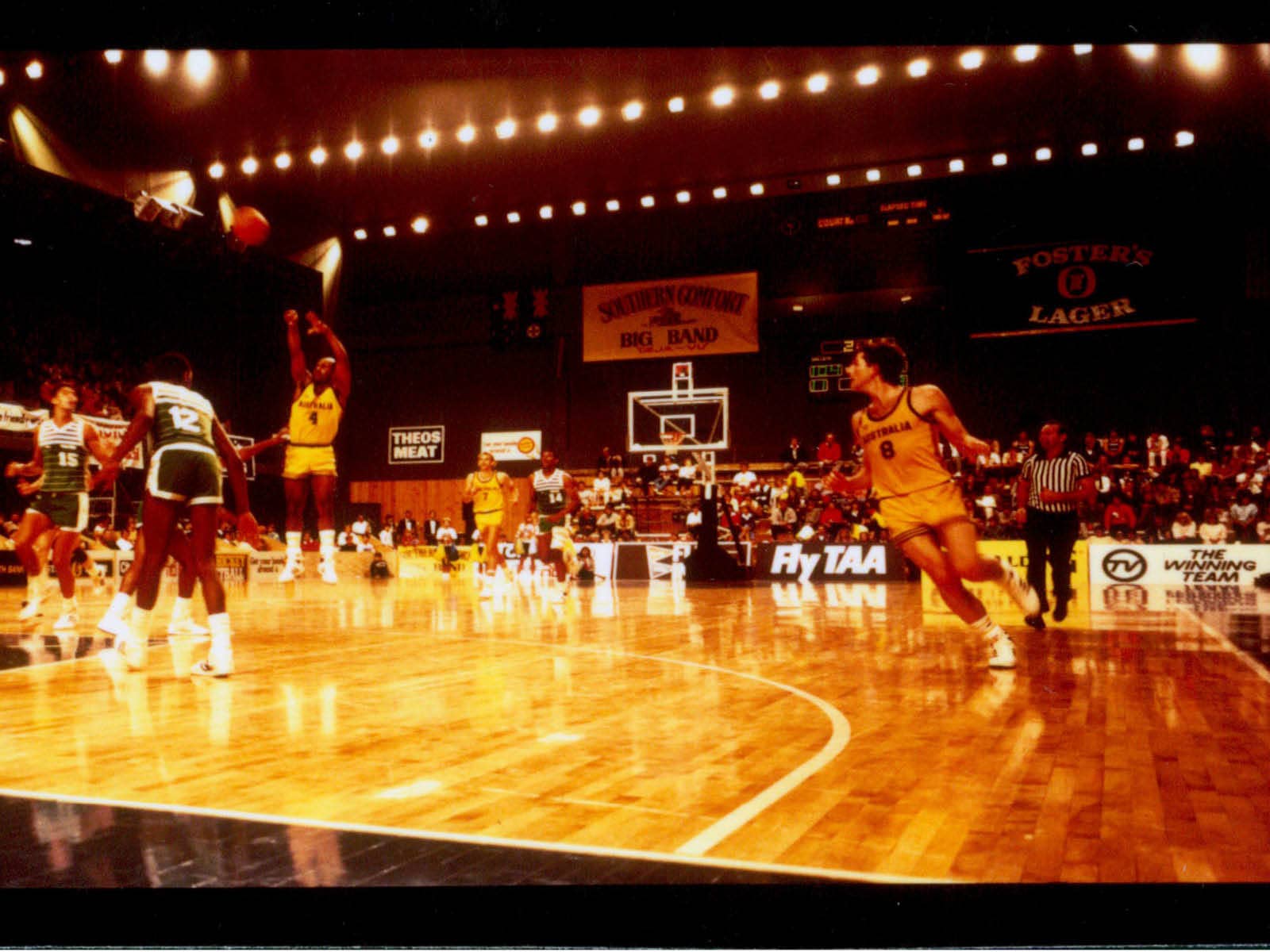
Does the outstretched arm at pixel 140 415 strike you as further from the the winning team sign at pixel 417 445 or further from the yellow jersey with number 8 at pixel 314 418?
the the winning team sign at pixel 417 445

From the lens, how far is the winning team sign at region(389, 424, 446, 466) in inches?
1046

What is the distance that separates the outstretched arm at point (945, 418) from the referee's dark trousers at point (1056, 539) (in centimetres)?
292

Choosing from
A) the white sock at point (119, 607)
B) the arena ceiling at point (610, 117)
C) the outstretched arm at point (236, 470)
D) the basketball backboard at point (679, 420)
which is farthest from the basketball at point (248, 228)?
the basketball backboard at point (679, 420)

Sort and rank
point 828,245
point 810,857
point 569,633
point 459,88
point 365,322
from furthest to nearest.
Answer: point 365,322
point 828,245
point 459,88
point 569,633
point 810,857

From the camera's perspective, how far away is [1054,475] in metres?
7.93

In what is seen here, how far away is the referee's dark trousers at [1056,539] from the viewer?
8.12 m

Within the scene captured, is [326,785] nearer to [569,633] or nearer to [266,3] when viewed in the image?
[266,3]

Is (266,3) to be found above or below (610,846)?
above

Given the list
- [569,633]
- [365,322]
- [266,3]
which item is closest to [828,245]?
[365,322]

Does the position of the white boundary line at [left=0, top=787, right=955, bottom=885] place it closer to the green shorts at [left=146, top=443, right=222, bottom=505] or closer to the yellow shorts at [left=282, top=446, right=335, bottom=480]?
the green shorts at [left=146, top=443, right=222, bottom=505]

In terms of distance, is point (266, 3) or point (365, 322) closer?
point (266, 3)

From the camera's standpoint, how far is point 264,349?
23938mm

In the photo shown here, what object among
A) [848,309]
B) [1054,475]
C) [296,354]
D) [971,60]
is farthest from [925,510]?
[848,309]

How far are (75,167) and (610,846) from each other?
19367mm
